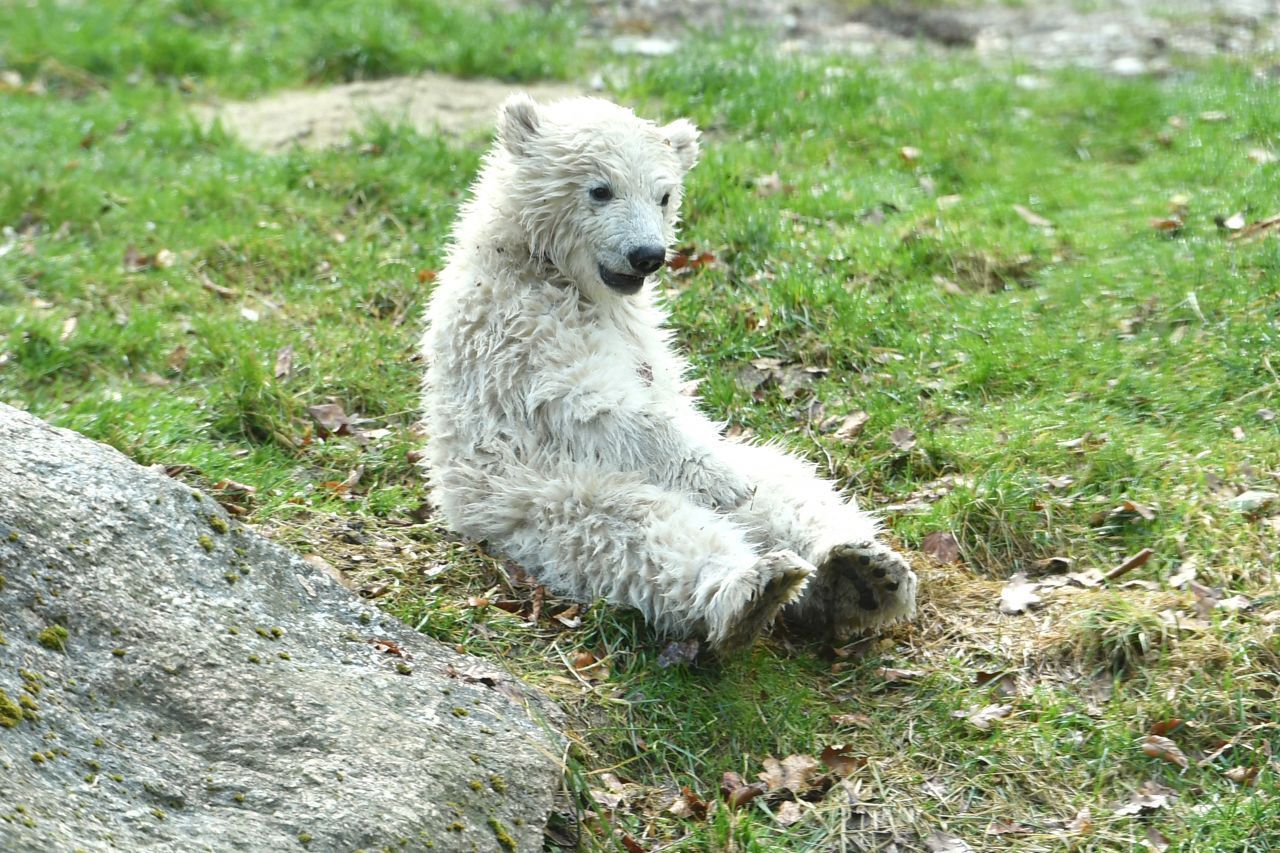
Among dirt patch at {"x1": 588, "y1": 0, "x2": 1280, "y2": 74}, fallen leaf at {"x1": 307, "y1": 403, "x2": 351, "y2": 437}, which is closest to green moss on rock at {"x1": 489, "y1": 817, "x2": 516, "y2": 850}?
fallen leaf at {"x1": 307, "y1": 403, "x2": 351, "y2": 437}

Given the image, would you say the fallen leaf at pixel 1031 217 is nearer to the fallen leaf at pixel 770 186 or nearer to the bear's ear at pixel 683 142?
the fallen leaf at pixel 770 186

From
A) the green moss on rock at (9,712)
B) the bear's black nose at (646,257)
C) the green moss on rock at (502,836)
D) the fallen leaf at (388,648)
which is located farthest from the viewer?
the bear's black nose at (646,257)

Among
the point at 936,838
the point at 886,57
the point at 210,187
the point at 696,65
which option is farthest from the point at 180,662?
the point at 886,57

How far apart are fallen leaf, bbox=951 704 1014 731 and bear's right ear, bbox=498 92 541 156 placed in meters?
2.65

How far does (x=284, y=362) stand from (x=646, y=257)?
2419mm

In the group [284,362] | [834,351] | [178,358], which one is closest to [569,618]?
[834,351]

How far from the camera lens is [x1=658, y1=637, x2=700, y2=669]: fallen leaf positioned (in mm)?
4551

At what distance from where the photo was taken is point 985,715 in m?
4.46

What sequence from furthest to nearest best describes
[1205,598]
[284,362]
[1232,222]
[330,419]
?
[1232,222]
[284,362]
[330,419]
[1205,598]

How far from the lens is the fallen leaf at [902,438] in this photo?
5867 millimetres

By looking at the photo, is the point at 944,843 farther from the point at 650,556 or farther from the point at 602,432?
the point at 602,432

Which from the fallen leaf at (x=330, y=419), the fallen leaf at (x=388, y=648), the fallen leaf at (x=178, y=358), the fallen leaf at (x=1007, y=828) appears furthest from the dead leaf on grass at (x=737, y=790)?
the fallen leaf at (x=178, y=358)

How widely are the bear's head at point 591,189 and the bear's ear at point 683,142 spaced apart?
9.1 inches

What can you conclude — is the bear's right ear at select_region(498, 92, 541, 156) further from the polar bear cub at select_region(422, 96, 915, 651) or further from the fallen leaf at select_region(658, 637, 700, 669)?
the fallen leaf at select_region(658, 637, 700, 669)
